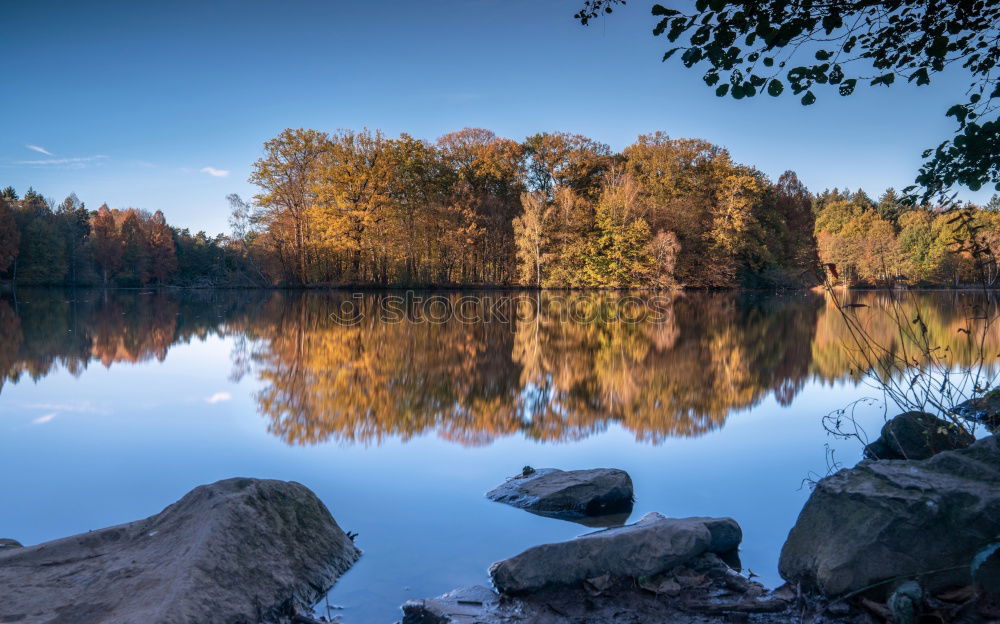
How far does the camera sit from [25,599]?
2504mm

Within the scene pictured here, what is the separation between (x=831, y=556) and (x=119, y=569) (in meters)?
3.56

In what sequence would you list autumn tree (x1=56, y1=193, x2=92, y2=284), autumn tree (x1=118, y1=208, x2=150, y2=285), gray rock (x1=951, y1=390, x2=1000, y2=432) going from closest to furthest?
gray rock (x1=951, y1=390, x2=1000, y2=432), autumn tree (x1=56, y1=193, x2=92, y2=284), autumn tree (x1=118, y1=208, x2=150, y2=285)

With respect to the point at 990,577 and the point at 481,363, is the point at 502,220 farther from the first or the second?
the point at 990,577

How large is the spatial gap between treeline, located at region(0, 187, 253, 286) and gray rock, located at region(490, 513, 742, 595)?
50.7 metres

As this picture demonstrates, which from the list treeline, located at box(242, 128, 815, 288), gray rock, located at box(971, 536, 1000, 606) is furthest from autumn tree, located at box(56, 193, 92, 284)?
gray rock, located at box(971, 536, 1000, 606)

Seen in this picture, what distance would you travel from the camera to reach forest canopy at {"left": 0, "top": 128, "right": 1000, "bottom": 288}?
39250mm

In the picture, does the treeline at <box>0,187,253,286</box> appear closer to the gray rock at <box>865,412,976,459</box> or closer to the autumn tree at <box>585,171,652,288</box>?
the autumn tree at <box>585,171,652,288</box>

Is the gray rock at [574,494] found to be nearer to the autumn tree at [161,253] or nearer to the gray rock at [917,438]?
the gray rock at [917,438]

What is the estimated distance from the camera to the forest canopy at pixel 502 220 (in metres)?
39.2

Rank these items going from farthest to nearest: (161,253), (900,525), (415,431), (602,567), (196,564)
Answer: (161,253), (415,431), (602,567), (900,525), (196,564)

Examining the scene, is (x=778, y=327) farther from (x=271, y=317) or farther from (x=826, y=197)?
(x=826, y=197)

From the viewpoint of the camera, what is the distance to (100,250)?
55438mm

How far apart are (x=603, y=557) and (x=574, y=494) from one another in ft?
3.71

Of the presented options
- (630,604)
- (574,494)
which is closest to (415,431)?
(574,494)
